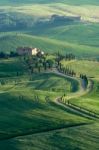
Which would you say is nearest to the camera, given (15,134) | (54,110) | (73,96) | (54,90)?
(15,134)

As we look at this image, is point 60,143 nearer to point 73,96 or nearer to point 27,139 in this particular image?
point 27,139

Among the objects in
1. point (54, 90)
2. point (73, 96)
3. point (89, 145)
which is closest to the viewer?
point (89, 145)

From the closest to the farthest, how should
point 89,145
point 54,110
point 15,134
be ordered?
1. point 89,145
2. point 15,134
3. point 54,110

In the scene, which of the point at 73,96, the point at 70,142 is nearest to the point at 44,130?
the point at 70,142

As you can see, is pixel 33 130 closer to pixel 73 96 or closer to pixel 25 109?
pixel 25 109

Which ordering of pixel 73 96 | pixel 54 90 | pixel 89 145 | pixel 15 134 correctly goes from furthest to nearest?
pixel 54 90
pixel 73 96
pixel 15 134
pixel 89 145

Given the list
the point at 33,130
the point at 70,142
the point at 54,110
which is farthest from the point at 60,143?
the point at 54,110

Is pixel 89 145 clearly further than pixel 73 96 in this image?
No

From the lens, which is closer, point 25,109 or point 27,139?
point 27,139
